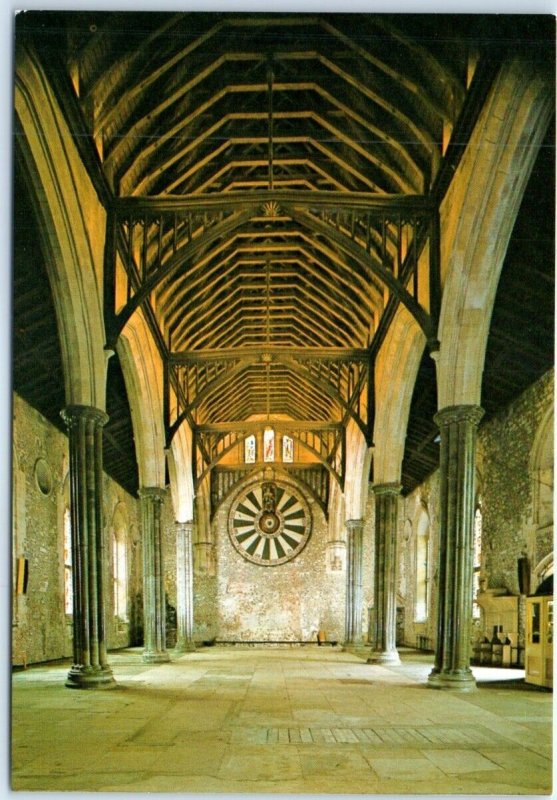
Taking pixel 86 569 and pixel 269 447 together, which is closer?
pixel 86 569

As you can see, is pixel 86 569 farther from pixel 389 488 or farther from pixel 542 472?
pixel 542 472

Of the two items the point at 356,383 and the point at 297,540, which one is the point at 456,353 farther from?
the point at 297,540

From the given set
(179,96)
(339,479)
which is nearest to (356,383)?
(339,479)

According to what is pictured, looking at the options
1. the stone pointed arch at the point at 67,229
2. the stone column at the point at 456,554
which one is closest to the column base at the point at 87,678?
the stone pointed arch at the point at 67,229

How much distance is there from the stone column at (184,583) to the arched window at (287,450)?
6358 mm

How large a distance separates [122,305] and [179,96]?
10.3 ft

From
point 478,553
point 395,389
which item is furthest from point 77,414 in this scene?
point 478,553

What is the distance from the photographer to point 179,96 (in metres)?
8.45

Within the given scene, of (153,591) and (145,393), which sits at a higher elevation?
(145,393)

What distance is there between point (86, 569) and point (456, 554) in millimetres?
4335

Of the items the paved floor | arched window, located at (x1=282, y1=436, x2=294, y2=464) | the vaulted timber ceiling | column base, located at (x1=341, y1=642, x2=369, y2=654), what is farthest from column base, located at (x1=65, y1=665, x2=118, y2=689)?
arched window, located at (x1=282, y1=436, x2=294, y2=464)

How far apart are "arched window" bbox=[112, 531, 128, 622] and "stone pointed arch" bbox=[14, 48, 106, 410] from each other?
464 inches

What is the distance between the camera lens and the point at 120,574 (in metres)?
21.0

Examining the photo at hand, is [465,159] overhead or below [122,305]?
overhead
